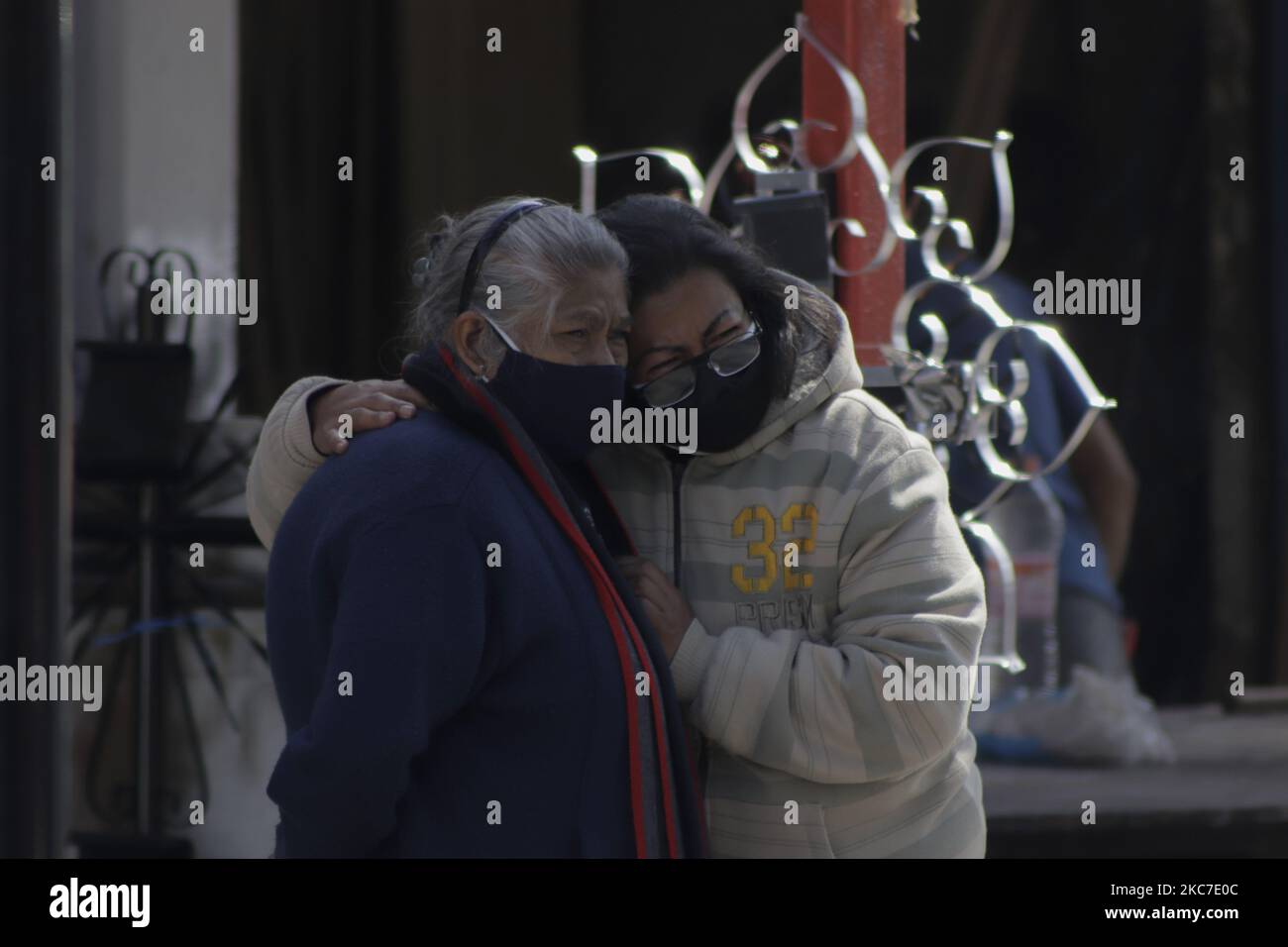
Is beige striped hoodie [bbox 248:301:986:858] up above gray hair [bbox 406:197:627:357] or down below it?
below

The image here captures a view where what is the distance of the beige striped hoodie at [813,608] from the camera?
74.9 inches

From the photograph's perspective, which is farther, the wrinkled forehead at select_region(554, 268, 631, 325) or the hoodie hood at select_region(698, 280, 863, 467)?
the hoodie hood at select_region(698, 280, 863, 467)

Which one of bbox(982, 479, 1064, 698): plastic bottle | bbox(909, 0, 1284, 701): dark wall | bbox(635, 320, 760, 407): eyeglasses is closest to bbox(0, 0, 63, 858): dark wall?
bbox(635, 320, 760, 407): eyeglasses

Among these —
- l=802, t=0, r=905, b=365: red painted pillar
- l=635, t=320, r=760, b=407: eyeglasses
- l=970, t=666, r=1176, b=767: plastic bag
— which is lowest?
l=970, t=666, r=1176, b=767: plastic bag

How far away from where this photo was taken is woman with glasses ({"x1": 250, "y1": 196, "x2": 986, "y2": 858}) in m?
1.90

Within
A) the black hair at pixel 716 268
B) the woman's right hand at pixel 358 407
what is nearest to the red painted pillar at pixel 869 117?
the black hair at pixel 716 268

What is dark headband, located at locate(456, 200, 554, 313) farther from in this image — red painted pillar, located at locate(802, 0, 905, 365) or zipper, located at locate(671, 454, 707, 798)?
red painted pillar, located at locate(802, 0, 905, 365)

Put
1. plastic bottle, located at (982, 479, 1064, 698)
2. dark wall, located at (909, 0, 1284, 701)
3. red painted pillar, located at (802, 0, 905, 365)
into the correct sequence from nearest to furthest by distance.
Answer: red painted pillar, located at (802, 0, 905, 365), plastic bottle, located at (982, 479, 1064, 698), dark wall, located at (909, 0, 1284, 701)

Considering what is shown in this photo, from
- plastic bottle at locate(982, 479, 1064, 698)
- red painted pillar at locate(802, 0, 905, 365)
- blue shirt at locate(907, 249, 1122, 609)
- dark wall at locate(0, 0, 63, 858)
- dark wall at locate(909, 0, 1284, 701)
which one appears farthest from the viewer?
dark wall at locate(909, 0, 1284, 701)

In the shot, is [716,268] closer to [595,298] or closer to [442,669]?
[595,298]

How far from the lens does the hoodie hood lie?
79.5 inches

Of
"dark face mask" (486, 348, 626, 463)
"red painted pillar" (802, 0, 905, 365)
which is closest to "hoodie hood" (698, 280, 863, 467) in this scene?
"dark face mask" (486, 348, 626, 463)

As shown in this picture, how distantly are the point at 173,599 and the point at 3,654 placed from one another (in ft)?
8.95
